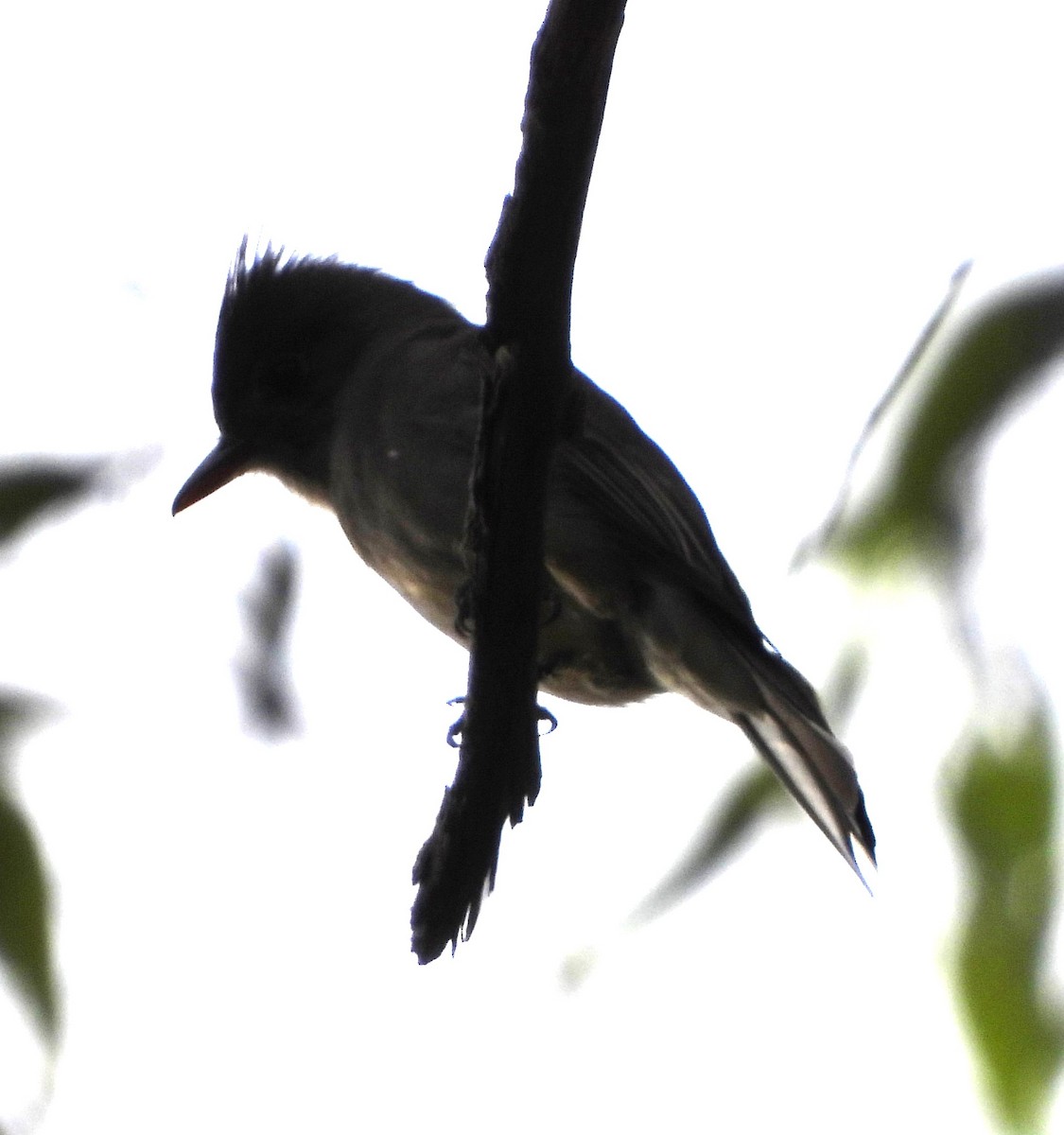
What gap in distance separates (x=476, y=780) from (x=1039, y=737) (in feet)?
4.08

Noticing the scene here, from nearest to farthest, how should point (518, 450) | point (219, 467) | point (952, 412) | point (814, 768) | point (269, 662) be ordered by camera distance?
1. point (952, 412)
2. point (518, 450)
3. point (269, 662)
4. point (814, 768)
5. point (219, 467)

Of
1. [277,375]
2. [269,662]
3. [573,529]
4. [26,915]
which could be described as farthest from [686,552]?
[26,915]

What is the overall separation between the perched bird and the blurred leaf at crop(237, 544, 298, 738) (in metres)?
0.88

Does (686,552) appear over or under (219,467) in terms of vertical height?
under

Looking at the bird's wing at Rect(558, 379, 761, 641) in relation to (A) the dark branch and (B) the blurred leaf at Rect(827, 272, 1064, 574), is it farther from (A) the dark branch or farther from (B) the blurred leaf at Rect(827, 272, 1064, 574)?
(B) the blurred leaf at Rect(827, 272, 1064, 574)

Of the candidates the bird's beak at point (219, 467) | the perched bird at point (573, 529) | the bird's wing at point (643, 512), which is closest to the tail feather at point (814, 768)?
the perched bird at point (573, 529)

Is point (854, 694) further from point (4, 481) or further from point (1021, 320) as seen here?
point (4, 481)

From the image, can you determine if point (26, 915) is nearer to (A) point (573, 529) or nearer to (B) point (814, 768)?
(B) point (814, 768)

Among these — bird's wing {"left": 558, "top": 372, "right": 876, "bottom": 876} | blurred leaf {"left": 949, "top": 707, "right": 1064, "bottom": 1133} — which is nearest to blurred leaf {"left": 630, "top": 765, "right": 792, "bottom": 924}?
blurred leaf {"left": 949, "top": 707, "right": 1064, "bottom": 1133}

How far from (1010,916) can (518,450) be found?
1.12 meters

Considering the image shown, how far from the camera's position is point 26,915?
1.89 m

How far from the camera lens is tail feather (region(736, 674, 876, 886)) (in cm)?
334

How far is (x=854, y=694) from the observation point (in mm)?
1937

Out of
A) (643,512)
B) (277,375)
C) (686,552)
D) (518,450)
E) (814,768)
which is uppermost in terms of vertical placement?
(277,375)
